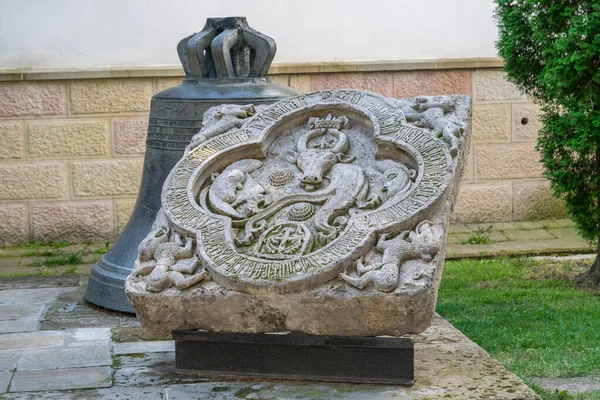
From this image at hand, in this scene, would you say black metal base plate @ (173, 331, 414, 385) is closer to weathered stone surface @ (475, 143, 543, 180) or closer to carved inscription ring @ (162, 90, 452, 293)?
carved inscription ring @ (162, 90, 452, 293)

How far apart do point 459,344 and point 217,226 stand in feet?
4.32

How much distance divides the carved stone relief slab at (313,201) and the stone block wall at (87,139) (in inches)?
119

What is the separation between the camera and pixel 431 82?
29.0 ft

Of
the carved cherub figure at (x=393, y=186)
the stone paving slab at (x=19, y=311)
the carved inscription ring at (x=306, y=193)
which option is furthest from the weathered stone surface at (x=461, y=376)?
the stone paving slab at (x=19, y=311)

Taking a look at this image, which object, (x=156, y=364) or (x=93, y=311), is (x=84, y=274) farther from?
(x=156, y=364)

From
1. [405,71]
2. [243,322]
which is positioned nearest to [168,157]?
[243,322]

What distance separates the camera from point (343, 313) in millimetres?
4418

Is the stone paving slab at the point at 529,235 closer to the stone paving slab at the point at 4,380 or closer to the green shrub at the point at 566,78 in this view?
the green shrub at the point at 566,78

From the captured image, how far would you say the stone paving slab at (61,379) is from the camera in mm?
4672

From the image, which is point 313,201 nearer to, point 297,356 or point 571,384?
point 297,356

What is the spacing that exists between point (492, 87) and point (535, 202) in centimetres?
103

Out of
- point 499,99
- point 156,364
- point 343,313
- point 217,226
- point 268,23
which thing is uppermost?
point 268,23

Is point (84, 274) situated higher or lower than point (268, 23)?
lower

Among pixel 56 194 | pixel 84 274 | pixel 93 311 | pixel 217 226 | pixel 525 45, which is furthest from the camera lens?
pixel 56 194
